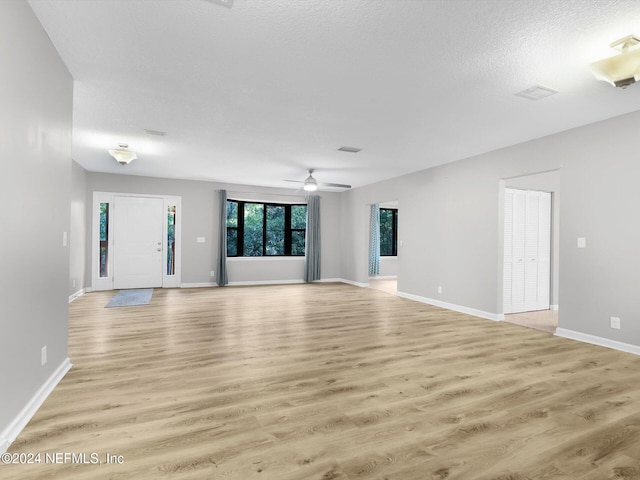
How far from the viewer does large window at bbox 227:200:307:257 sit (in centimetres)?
916

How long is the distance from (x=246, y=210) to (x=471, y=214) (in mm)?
5751

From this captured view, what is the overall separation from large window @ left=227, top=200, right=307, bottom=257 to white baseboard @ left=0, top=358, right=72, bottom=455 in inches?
247

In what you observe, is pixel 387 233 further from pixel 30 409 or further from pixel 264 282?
pixel 30 409

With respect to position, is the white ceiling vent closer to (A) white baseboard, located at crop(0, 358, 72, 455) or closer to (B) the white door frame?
(A) white baseboard, located at crop(0, 358, 72, 455)

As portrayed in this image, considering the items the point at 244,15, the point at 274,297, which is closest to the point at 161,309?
the point at 274,297

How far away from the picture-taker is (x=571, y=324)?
4297mm

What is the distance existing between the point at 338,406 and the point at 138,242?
720 centimetres

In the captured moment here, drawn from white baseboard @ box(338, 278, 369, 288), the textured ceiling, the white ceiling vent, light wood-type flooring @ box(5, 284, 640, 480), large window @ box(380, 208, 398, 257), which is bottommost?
white baseboard @ box(338, 278, 369, 288)

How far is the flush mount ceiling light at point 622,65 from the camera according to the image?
7.93 feet

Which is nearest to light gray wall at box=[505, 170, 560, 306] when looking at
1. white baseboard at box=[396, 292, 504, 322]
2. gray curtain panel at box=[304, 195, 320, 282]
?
white baseboard at box=[396, 292, 504, 322]

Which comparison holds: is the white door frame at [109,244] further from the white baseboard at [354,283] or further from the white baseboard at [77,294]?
the white baseboard at [354,283]

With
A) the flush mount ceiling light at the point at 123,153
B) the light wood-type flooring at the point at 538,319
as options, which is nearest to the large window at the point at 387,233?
the light wood-type flooring at the point at 538,319

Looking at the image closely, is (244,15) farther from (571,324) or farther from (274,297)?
(274,297)

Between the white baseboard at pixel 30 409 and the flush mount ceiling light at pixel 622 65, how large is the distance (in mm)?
4502
